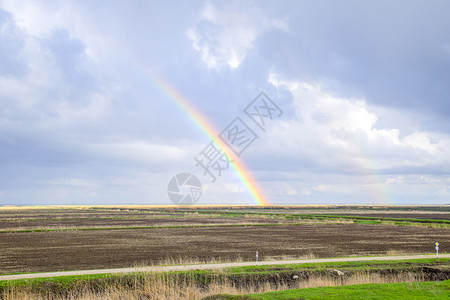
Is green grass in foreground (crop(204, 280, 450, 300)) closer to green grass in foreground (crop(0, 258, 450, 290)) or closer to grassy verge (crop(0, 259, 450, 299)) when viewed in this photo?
grassy verge (crop(0, 259, 450, 299))

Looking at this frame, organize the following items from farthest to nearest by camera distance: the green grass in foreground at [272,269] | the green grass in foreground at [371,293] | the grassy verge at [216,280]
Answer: the green grass in foreground at [272,269] → the grassy verge at [216,280] → the green grass in foreground at [371,293]

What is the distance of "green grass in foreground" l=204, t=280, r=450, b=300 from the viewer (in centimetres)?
1383

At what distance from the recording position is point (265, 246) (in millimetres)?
39031

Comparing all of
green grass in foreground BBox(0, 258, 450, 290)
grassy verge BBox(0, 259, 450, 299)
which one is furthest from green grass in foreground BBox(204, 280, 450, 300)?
green grass in foreground BBox(0, 258, 450, 290)

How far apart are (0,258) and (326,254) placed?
24.7 metres

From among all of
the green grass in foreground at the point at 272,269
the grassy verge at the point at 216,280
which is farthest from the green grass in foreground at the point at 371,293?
the green grass in foreground at the point at 272,269

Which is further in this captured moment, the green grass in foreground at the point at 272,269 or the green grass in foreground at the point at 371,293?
the green grass in foreground at the point at 272,269

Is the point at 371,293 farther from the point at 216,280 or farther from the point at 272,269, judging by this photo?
the point at 272,269

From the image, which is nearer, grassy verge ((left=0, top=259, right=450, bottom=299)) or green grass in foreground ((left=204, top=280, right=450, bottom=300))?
green grass in foreground ((left=204, top=280, right=450, bottom=300))

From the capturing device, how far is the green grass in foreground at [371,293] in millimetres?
13827

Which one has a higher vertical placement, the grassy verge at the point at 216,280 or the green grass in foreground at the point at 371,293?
the green grass in foreground at the point at 371,293

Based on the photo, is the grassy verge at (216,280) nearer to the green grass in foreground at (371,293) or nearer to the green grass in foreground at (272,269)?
the green grass in foreground at (272,269)

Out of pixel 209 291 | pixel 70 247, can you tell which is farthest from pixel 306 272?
pixel 70 247

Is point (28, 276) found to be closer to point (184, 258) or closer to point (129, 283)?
point (129, 283)
